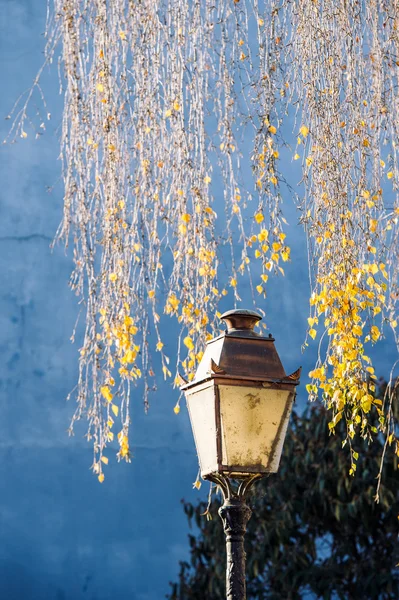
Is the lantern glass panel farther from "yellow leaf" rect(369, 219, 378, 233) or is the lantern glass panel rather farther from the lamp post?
"yellow leaf" rect(369, 219, 378, 233)

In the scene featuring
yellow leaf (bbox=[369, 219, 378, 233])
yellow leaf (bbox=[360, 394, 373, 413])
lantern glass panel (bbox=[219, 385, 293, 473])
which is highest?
yellow leaf (bbox=[369, 219, 378, 233])

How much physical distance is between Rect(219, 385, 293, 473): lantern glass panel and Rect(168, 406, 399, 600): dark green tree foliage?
5.31m

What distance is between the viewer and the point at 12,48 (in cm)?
1045

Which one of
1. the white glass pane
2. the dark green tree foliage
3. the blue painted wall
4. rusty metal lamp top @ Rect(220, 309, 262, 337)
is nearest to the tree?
rusty metal lamp top @ Rect(220, 309, 262, 337)

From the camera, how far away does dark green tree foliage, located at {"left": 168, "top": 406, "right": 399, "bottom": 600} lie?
761 cm

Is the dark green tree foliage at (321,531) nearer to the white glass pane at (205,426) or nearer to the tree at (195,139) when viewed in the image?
the tree at (195,139)

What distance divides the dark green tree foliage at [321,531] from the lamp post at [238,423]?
5273mm

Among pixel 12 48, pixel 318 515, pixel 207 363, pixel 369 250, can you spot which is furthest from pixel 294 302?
pixel 207 363

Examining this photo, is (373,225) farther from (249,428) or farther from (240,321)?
(249,428)

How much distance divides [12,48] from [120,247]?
26.6ft

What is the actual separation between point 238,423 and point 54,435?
8.06 meters

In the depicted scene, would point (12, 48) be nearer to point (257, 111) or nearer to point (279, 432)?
point (257, 111)

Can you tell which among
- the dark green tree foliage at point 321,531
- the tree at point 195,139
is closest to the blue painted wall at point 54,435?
the dark green tree foliage at point 321,531

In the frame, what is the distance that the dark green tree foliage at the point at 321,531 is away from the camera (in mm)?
7613
